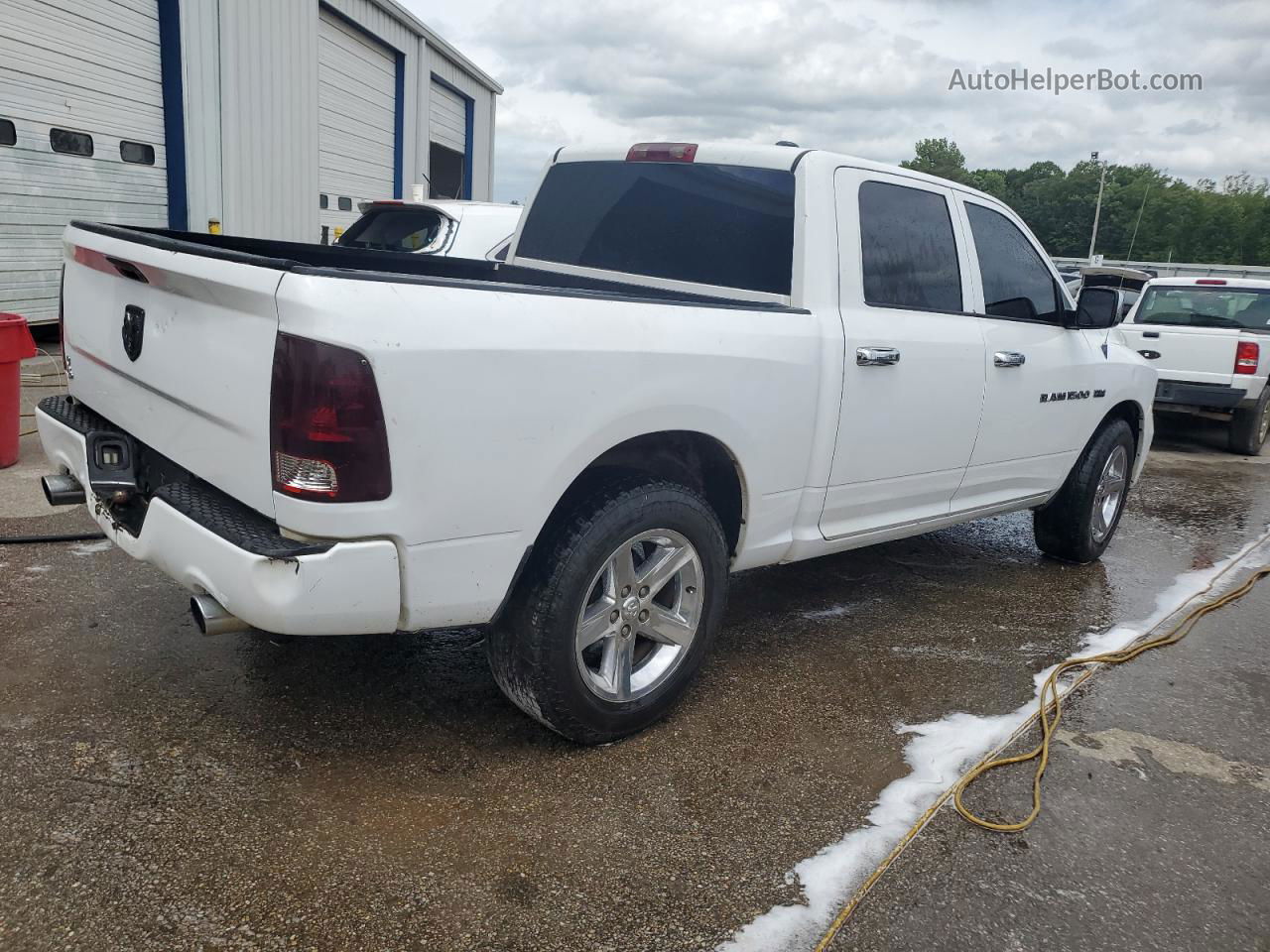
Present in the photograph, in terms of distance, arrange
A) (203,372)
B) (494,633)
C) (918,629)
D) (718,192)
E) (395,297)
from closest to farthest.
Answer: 1. (395,297)
2. (203,372)
3. (494,633)
4. (718,192)
5. (918,629)

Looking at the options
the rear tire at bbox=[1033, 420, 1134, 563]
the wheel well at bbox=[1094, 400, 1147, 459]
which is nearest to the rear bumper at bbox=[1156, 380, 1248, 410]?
the wheel well at bbox=[1094, 400, 1147, 459]

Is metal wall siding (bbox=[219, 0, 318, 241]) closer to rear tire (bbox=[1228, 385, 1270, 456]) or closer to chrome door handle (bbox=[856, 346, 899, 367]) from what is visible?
chrome door handle (bbox=[856, 346, 899, 367])

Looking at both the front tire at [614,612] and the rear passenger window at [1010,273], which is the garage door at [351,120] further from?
the front tire at [614,612]

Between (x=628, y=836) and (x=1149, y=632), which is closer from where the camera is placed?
(x=628, y=836)

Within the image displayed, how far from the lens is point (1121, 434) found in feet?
17.6

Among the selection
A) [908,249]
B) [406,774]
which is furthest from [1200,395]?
[406,774]

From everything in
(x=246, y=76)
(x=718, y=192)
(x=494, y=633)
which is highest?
(x=246, y=76)

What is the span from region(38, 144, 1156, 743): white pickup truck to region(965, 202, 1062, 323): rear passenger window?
0.02 metres

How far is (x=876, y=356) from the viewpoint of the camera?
3562 mm

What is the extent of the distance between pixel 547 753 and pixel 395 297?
1.48 m

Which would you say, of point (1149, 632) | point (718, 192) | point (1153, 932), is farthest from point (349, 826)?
point (1149, 632)

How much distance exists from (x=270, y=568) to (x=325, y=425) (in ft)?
1.20

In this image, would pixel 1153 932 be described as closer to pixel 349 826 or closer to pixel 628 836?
pixel 628 836

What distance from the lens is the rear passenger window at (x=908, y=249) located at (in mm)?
3699
